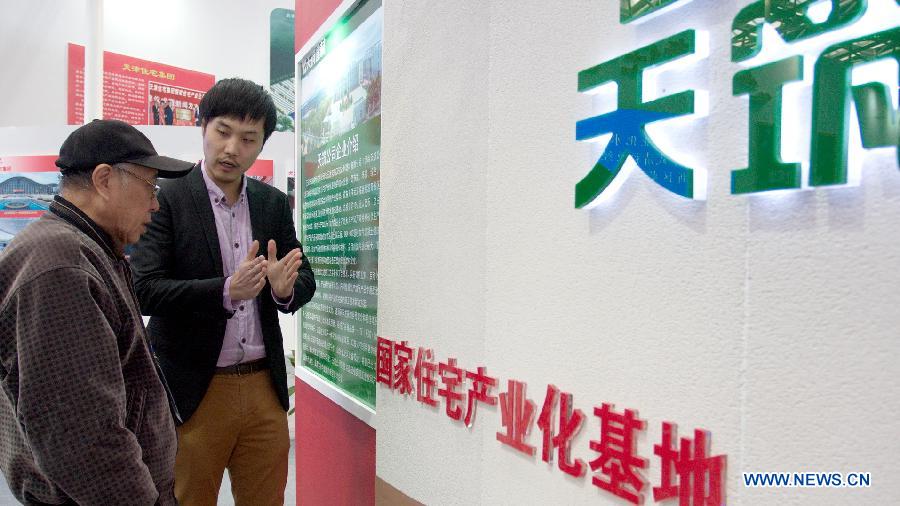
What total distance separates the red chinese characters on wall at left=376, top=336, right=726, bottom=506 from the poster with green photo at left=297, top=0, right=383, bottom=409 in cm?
64

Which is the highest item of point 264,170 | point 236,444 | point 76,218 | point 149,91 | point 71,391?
point 149,91

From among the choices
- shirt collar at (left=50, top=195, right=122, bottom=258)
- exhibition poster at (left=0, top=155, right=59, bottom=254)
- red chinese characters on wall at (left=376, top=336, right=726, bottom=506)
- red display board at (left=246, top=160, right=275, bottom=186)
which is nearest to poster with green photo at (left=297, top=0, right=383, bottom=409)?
red chinese characters on wall at (left=376, top=336, right=726, bottom=506)

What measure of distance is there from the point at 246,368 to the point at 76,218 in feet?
2.48

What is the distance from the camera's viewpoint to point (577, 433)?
1010 mm

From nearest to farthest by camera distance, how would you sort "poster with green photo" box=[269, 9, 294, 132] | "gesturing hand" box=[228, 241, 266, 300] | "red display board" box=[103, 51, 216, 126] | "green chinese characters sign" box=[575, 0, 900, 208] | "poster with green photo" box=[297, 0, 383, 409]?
"green chinese characters sign" box=[575, 0, 900, 208], "gesturing hand" box=[228, 241, 266, 300], "poster with green photo" box=[297, 0, 383, 409], "red display board" box=[103, 51, 216, 126], "poster with green photo" box=[269, 9, 294, 132]

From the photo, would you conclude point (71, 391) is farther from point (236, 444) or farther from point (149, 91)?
point (149, 91)

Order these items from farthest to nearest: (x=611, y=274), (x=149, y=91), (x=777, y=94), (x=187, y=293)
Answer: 1. (x=149, y=91)
2. (x=187, y=293)
3. (x=611, y=274)
4. (x=777, y=94)

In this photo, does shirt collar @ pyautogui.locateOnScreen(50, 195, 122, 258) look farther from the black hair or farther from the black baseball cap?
the black hair

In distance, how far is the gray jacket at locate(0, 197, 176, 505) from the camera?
1.08 meters

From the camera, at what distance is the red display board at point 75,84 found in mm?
5082

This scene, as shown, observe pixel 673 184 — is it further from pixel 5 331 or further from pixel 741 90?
pixel 5 331

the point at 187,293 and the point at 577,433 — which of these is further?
the point at 187,293

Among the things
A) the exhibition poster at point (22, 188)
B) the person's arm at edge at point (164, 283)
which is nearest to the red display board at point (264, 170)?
the exhibition poster at point (22, 188)

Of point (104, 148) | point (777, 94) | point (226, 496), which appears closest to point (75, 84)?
point (226, 496)
